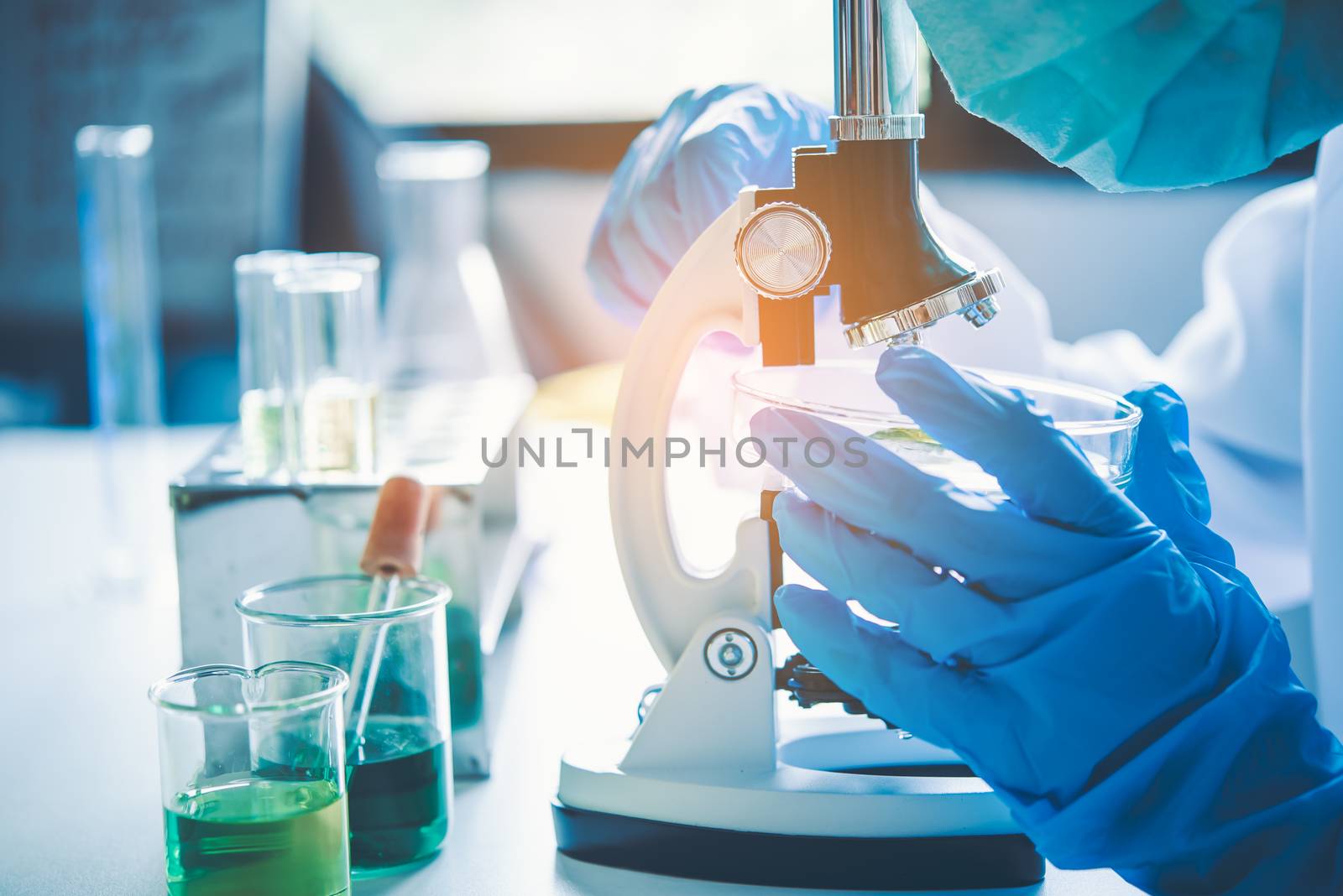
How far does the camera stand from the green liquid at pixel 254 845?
663mm

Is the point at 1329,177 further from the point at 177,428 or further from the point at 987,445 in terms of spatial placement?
the point at 177,428

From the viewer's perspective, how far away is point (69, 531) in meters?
1.57

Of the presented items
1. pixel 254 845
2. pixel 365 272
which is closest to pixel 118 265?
pixel 365 272

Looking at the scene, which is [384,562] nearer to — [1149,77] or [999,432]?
[999,432]

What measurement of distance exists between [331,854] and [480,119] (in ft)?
7.20

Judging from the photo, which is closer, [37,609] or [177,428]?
[37,609]

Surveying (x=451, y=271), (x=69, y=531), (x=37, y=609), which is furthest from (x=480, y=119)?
(x=37, y=609)

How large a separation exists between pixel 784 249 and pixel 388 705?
39 centimetres

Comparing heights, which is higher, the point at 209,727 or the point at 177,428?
the point at 177,428

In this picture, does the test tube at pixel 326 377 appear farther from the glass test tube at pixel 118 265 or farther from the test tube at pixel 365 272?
the glass test tube at pixel 118 265

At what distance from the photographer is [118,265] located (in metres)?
1.41

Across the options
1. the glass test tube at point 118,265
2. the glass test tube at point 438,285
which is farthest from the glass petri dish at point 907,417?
the glass test tube at point 118,265

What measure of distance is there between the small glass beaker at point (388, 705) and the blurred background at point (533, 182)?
5.90 ft

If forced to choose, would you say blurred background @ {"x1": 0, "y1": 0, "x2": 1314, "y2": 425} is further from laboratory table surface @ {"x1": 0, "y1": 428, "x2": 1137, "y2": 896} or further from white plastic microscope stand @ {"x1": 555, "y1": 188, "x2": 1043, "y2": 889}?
white plastic microscope stand @ {"x1": 555, "y1": 188, "x2": 1043, "y2": 889}
